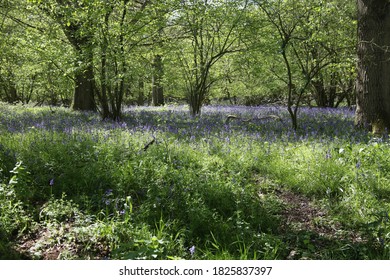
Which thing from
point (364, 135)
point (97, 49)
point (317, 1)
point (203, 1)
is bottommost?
point (364, 135)

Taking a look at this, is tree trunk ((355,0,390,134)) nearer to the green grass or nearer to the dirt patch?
the green grass

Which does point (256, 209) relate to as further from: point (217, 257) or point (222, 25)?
point (222, 25)

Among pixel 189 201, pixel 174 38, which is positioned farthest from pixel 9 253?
pixel 174 38

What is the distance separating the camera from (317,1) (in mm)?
9391

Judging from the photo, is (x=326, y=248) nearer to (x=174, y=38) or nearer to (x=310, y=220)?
(x=310, y=220)

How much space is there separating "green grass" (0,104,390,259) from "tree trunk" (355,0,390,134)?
2.35 metres

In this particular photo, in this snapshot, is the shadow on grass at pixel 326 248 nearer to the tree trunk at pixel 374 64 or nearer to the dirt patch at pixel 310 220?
the dirt patch at pixel 310 220

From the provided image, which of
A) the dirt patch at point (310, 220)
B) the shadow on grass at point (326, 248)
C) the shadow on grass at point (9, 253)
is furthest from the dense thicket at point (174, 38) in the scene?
the shadow on grass at point (9, 253)

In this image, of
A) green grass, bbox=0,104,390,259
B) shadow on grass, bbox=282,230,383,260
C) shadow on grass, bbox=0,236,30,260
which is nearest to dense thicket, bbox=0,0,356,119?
green grass, bbox=0,104,390,259

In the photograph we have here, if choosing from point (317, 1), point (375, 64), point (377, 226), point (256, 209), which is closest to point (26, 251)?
point (256, 209)

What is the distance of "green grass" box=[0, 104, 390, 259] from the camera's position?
3178 millimetres

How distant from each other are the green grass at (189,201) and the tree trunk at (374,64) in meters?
2.35

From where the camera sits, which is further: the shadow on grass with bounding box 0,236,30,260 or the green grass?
the green grass

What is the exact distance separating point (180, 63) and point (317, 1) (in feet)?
21.7
